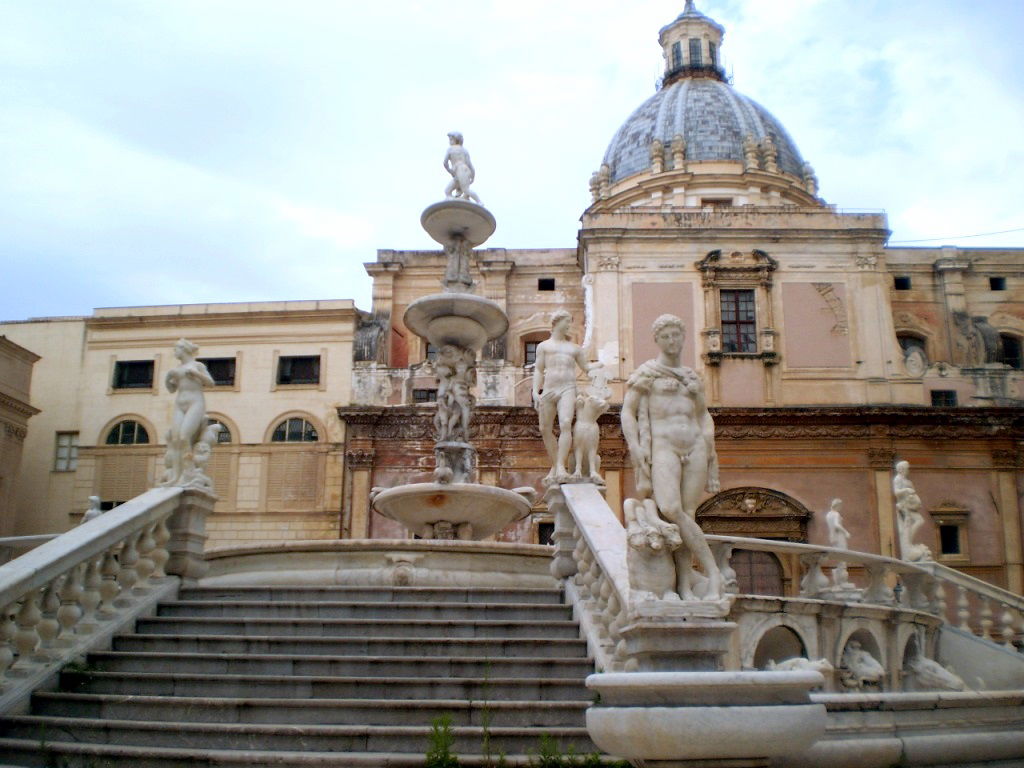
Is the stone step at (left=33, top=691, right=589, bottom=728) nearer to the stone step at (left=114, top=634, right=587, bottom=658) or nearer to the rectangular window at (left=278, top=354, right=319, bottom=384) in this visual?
the stone step at (left=114, top=634, right=587, bottom=658)

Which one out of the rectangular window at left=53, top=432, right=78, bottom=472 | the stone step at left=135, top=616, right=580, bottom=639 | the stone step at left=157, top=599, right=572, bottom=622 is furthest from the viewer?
the rectangular window at left=53, top=432, right=78, bottom=472

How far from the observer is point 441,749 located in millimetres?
6086

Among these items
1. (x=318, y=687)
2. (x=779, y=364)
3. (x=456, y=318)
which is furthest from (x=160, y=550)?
(x=779, y=364)

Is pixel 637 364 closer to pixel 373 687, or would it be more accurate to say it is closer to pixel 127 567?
pixel 127 567

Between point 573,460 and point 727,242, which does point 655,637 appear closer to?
point 573,460

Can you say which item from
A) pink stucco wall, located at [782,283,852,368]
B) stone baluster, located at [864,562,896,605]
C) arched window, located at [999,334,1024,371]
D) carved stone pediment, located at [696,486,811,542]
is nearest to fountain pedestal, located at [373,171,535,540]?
stone baluster, located at [864,562,896,605]

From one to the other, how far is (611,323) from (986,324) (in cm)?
1295

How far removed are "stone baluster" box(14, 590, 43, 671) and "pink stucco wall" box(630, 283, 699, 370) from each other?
23525mm

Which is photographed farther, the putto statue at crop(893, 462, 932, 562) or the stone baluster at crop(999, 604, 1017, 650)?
the putto statue at crop(893, 462, 932, 562)

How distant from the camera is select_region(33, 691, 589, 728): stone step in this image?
6.86 metres

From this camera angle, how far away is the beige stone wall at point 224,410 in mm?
29438

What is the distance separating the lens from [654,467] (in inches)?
280

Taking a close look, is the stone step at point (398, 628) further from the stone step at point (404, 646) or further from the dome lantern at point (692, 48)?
the dome lantern at point (692, 48)

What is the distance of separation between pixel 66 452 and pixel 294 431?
7514mm
